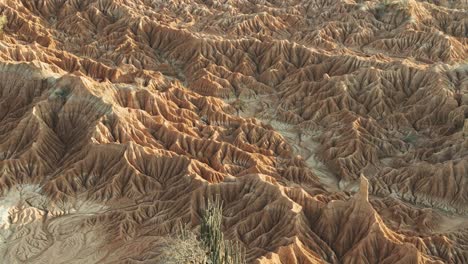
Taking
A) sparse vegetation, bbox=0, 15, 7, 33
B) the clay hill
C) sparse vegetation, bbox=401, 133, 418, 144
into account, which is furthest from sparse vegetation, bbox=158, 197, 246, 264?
sparse vegetation, bbox=0, 15, 7, 33

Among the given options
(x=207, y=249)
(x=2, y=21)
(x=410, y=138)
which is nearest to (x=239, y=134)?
(x=410, y=138)

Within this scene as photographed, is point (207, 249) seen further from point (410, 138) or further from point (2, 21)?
point (2, 21)

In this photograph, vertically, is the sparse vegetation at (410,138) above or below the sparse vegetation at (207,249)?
below

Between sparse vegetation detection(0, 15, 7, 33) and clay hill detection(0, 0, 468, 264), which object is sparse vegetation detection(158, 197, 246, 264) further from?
sparse vegetation detection(0, 15, 7, 33)

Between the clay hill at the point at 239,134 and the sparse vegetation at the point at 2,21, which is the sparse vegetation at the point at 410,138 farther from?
the sparse vegetation at the point at 2,21

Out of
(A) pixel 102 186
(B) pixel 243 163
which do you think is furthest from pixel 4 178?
(B) pixel 243 163

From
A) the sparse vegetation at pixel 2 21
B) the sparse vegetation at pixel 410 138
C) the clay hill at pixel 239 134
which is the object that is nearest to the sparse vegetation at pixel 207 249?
the clay hill at pixel 239 134

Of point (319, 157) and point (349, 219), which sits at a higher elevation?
point (349, 219)

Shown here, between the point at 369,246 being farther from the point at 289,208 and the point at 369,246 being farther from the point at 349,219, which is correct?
the point at 289,208

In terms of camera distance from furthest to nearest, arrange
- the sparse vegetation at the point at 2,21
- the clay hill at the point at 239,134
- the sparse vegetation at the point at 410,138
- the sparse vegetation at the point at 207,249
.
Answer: the sparse vegetation at the point at 2,21 < the sparse vegetation at the point at 410,138 < the clay hill at the point at 239,134 < the sparse vegetation at the point at 207,249
